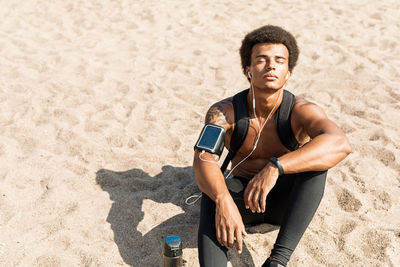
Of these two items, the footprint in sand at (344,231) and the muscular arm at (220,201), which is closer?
the muscular arm at (220,201)

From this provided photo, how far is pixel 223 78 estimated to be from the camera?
526 cm

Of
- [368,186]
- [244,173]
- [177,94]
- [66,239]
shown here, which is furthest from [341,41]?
[66,239]

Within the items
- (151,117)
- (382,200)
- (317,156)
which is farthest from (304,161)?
(151,117)

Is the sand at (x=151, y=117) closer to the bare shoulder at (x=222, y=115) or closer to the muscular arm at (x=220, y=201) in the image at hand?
the muscular arm at (x=220, y=201)

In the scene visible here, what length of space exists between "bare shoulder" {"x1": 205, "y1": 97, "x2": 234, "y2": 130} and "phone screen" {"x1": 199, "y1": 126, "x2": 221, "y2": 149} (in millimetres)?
109

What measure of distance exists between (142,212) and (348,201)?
1.54 m

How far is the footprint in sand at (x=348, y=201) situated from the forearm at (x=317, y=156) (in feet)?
2.95

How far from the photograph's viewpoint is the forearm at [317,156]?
2.30 metres

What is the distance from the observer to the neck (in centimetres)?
266

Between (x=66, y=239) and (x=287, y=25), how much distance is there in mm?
5057

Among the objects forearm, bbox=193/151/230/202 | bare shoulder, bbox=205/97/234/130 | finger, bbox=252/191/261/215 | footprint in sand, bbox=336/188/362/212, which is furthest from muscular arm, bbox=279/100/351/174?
footprint in sand, bbox=336/188/362/212

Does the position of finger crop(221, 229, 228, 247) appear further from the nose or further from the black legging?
the nose

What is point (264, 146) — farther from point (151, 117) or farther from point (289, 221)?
point (151, 117)

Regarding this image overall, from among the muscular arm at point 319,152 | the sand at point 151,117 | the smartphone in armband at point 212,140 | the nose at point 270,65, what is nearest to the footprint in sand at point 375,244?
the sand at point 151,117
